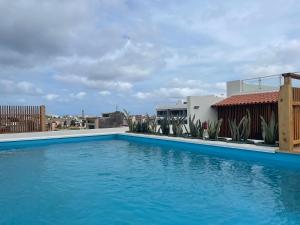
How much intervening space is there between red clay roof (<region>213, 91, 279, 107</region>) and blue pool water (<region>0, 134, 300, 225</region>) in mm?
5092

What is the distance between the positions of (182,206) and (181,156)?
23.0 ft

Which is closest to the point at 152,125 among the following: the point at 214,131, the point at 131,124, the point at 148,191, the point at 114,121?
the point at 131,124

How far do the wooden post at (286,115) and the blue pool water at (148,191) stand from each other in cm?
97

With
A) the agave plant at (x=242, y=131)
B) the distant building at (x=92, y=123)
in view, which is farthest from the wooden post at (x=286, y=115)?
the distant building at (x=92, y=123)

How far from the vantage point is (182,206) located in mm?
6488

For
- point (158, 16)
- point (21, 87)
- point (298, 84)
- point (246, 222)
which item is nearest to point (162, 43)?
point (158, 16)

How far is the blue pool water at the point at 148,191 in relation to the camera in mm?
5910

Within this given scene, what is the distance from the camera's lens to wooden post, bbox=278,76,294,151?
10974mm

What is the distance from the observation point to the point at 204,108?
19.5 meters

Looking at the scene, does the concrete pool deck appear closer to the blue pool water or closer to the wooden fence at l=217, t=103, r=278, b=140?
the blue pool water

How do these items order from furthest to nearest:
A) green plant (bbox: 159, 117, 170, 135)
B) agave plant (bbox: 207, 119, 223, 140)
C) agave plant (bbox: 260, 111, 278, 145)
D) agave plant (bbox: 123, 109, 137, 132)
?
agave plant (bbox: 123, 109, 137, 132) → green plant (bbox: 159, 117, 170, 135) → agave plant (bbox: 207, 119, 223, 140) → agave plant (bbox: 260, 111, 278, 145)

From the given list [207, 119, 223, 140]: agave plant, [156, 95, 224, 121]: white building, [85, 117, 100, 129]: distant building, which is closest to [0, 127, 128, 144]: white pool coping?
[156, 95, 224, 121]: white building

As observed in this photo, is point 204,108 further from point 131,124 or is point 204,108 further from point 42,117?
point 42,117

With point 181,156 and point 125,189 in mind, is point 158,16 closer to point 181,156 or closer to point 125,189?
point 181,156
